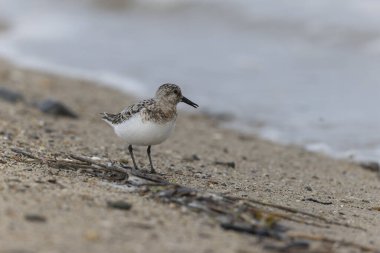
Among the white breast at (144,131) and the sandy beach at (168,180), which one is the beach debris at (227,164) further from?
the white breast at (144,131)

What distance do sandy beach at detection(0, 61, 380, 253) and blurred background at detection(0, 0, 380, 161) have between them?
2.82 ft

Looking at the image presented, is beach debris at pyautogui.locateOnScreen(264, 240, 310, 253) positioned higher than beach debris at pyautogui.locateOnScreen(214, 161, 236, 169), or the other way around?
beach debris at pyautogui.locateOnScreen(214, 161, 236, 169)

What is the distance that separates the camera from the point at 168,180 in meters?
5.93

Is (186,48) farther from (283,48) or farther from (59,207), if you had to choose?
(59,207)

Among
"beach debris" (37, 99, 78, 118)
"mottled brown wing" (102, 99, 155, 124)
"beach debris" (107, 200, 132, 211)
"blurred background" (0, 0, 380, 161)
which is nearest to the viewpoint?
"beach debris" (107, 200, 132, 211)

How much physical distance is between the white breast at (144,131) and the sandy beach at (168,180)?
0.35 metres

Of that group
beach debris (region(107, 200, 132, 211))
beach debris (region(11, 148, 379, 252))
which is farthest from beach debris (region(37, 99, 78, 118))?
beach debris (region(107, 200, 132, 211))

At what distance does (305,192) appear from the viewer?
6371mm

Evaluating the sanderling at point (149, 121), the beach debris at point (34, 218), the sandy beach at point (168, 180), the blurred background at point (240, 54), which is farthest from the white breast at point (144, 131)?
the blurred background at point (240, 54)

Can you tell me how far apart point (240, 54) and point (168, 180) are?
796 centimetres

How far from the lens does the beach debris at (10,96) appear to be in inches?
376

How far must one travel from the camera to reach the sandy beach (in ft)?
13.2

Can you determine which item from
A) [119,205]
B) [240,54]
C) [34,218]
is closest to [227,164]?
[119,205]

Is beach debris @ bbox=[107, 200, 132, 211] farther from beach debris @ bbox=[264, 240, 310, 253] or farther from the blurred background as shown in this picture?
the blurred background
